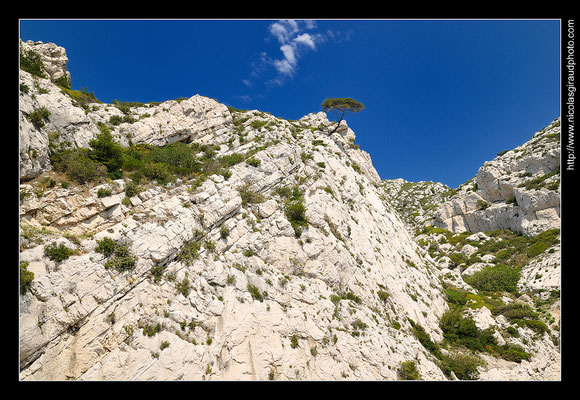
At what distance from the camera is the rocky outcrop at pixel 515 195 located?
152 feet

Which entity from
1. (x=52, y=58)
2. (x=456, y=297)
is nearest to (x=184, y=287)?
(x=52, y=58)

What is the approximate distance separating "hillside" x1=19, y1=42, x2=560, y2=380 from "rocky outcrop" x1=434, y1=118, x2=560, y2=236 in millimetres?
25045

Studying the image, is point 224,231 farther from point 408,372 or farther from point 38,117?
point 408,372

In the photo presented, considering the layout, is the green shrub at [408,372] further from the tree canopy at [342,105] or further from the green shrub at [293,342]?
the tree canopy at [342,105]

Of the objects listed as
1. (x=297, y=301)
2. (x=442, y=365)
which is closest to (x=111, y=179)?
(x=297, y=301)

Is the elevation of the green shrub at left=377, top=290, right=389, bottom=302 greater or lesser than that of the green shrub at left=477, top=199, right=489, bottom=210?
lesser

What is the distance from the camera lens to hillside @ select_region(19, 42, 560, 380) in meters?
11.1

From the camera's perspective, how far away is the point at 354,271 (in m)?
22.0

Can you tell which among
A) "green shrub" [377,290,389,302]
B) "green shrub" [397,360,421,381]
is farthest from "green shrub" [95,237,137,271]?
"green shrub" [377,290,389,302]

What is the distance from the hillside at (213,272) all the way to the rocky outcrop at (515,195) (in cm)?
2505

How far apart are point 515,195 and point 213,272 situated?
65.0 meters

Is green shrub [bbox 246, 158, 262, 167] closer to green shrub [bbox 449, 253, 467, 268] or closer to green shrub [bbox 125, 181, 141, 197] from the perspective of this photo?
green shrub [bbox 125, 181, 141, 197]
